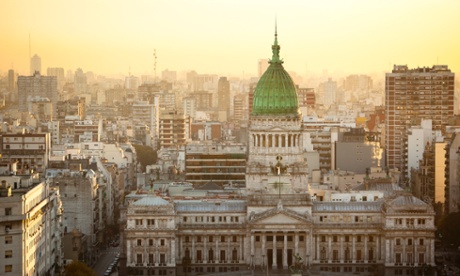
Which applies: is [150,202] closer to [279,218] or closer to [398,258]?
[279,218]

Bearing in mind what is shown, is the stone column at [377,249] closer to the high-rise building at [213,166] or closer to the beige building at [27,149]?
the high-rise building at [213,166]

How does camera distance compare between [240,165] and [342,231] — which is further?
[240,165]

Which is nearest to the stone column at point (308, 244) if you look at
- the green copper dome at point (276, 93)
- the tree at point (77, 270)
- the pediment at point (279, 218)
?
the pediment at point (279, 218)

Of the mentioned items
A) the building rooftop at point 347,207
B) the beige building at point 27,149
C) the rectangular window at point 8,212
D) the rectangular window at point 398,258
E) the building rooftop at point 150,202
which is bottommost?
the rectangular window at point 398,258

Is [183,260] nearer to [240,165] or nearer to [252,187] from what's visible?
[252,187]

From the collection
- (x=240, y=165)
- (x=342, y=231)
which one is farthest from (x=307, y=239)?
(x=240, y=165)

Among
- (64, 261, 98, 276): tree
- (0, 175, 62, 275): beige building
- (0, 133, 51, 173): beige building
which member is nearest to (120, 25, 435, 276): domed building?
(0, 175, 62, 275): beige building

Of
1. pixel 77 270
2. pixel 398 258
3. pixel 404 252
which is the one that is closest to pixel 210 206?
pixel 398 258
